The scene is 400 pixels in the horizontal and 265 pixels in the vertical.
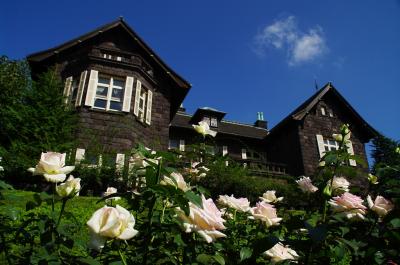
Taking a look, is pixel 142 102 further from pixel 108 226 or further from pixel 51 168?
pixel 108 226

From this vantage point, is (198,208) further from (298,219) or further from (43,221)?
(43,221)

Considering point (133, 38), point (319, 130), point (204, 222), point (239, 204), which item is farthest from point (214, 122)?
point (204, 222)

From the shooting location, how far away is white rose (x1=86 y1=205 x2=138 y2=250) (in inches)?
47.3

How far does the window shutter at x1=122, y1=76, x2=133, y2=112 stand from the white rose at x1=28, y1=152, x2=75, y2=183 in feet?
37.3

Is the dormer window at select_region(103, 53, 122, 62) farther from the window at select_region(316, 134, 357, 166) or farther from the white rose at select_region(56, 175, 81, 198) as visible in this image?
the white rose at select_region(56, 175, 81, 198)

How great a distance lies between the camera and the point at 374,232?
1.85 meters

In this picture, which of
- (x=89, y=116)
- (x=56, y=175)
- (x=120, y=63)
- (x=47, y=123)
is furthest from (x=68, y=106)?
(x=56, y=175)

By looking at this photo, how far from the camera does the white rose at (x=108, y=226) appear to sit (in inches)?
47.3

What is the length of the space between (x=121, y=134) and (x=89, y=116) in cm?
140

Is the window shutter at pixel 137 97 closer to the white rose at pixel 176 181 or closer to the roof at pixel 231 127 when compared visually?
the roof at pixel 231 127

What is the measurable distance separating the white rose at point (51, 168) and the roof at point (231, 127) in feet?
59.8

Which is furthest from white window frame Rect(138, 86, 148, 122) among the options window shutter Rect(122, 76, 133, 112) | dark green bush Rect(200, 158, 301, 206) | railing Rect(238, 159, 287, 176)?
railing Rect(238, 159, 287, 176)

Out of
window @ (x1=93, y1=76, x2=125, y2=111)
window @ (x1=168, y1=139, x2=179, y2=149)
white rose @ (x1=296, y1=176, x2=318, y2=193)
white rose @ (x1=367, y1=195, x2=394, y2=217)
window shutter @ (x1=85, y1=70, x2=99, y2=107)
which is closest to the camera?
white rose @ (x1=367, y1=195, x2=394, y2=217)

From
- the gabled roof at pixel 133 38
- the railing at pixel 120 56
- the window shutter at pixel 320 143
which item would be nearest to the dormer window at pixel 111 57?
the railing at pixel 120 56
